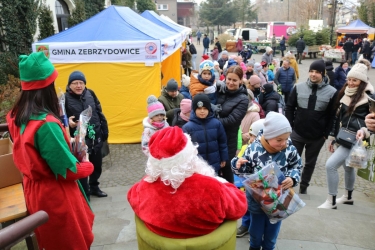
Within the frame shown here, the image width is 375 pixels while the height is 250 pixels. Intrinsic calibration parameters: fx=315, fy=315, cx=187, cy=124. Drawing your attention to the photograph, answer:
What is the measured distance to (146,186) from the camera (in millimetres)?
2053

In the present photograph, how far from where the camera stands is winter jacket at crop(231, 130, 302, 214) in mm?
2789

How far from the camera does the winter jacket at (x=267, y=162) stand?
9.15 ft

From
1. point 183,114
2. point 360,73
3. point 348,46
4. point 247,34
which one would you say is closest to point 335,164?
point 360,73

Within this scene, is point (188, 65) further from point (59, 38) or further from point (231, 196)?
point (231, 196)

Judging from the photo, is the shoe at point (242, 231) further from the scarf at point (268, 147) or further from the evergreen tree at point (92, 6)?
the evergreen tree at point (92, 6)

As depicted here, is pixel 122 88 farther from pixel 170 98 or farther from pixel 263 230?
pixel 263 230

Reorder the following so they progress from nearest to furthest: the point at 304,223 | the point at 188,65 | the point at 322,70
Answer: the point at 304,223 → the point at 322,70 → the point at 188,65

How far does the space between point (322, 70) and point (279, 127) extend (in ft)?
6.88

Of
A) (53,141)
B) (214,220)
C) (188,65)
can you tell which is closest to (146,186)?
(214,220)

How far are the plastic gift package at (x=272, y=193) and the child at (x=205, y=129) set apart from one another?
1.18 metres

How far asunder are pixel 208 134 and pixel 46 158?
2.00m

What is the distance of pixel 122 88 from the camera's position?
7500 millimetres

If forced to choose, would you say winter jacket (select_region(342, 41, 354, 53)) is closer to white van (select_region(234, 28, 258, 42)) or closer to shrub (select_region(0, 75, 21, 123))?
white van (select_region(234, 28, 258, 42))

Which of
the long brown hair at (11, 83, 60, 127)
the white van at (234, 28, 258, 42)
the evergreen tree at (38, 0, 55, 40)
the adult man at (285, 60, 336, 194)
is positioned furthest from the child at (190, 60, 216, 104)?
the white van at (234, 28, 258, 42)
